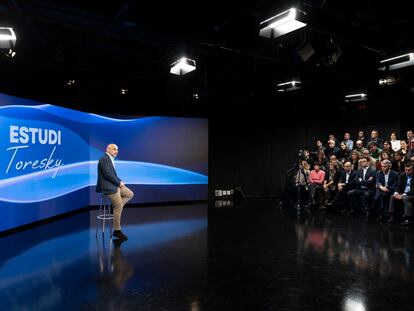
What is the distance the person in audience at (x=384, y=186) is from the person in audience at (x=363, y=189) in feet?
0.86

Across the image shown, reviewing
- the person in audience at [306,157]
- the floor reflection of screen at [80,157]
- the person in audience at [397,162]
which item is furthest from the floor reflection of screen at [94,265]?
the person in audience at [397,162]

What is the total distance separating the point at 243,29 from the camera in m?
5.81

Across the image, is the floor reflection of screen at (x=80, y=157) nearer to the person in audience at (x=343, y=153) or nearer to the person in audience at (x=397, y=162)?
the person in audience at (x=343, y=153)

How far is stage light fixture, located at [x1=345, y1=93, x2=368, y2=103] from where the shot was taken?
9.85 metres

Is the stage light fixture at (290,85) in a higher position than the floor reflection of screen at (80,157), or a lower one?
higher

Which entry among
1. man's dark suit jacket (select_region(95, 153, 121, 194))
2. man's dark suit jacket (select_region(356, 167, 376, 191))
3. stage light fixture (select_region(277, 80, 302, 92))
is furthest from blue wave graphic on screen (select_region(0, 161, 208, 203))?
man's dark suit jacket (select_region(356, 167, 376, 191))

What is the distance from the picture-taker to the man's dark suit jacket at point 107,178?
15.1ft

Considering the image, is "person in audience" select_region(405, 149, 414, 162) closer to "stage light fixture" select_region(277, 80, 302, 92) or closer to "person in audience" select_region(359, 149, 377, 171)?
"person in audience" select_region(359, 149, 377, 171)

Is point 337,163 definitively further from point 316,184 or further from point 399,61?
point 399,61

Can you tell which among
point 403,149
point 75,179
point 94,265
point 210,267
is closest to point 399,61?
point 403,149

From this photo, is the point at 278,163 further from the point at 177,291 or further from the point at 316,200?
the point at 177,291

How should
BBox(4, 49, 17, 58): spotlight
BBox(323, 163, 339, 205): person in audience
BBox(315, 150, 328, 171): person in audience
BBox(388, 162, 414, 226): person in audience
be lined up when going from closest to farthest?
BBox(4, 49, 17, 58): spotlight
BBox(388, 162, 414, 226): person in audience
BBox(323, 163, 339, 205): person in audience
BBox(315, 150, 328, 171): person in audience

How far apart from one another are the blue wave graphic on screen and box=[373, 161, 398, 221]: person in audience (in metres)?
4.46

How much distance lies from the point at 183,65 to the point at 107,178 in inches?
Answer: 110
